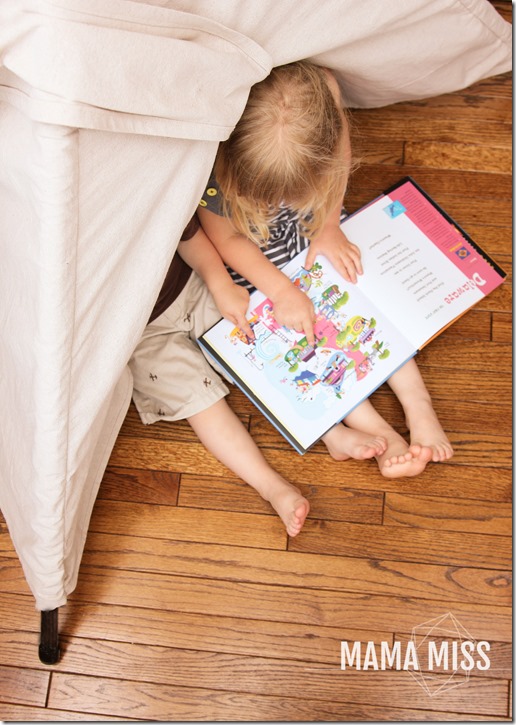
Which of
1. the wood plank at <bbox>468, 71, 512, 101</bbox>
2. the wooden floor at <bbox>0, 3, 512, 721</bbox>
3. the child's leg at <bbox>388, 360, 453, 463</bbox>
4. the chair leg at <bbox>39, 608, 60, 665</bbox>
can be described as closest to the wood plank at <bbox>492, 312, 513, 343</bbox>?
the wooden floor at <bbox>0, 3, 512, 721</bbox>

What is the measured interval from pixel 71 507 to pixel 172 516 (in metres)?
0.25

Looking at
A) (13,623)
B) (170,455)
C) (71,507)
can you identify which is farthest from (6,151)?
(13,623)

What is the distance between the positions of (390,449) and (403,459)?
0.10 feet

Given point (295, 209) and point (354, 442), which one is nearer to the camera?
point (295, 209)

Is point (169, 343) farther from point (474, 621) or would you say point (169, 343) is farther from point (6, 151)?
point (474, 621)

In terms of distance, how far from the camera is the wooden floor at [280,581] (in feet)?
3.27

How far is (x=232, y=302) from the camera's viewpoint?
3.28 feet

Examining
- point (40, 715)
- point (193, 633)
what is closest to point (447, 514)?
point (193, 633)

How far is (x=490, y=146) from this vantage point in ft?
3.86

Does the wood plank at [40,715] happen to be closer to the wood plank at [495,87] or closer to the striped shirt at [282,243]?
the striped shirt at [282,243]

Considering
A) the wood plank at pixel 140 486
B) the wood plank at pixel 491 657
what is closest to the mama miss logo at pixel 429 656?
the wood plank at pixel 491 657

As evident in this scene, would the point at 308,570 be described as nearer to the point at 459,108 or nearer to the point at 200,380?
the point at 200,380

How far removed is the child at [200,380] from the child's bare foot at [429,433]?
52 mm

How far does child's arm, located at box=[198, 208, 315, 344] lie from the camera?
99 centimetres
